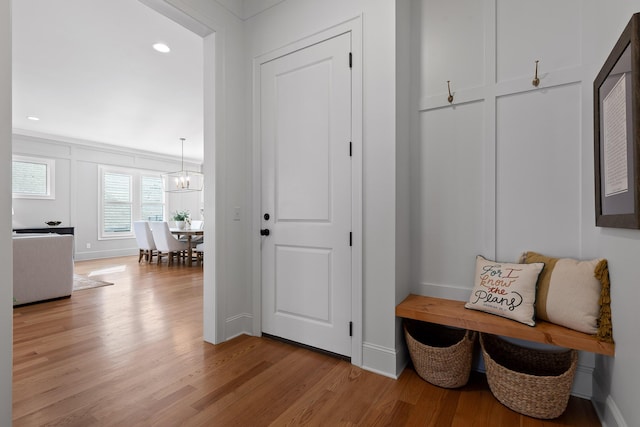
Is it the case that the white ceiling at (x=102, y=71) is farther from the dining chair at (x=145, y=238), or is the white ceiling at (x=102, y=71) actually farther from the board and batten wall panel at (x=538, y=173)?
the board and batten wall panel at (x=538, y=173)

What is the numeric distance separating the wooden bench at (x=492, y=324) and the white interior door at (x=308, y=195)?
0.49 metres

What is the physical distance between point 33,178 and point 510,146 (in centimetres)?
853

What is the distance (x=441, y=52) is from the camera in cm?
213

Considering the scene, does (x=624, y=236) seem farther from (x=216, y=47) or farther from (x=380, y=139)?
(x=216, y=47)

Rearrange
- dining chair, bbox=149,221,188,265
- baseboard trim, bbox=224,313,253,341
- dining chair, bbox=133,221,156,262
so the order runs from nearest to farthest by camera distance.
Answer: baseboard trim, bbox=224,313,253,341 < dining chair, bbox=149,221,188,265 < dining chair, bbox=133,221,156,262

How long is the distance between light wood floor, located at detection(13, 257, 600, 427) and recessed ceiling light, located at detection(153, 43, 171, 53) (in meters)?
2.86

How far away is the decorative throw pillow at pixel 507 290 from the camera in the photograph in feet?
5.40

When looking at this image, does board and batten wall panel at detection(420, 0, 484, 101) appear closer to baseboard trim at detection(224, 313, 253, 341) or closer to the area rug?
baseboard trim at detection(224, 313, 253, 341)

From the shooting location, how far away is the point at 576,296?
1544mm

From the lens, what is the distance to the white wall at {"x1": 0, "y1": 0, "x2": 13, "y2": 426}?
1273 mm

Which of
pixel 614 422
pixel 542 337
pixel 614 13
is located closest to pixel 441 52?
pixel 614 13

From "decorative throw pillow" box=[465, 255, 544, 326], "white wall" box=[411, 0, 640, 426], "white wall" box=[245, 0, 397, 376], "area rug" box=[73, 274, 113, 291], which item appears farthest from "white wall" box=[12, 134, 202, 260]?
"decorative throw pillow" box=[465, 255, 544, 326]

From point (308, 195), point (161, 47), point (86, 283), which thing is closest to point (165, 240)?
point (86, 283)

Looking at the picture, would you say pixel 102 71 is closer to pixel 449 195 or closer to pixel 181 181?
pixel 181 181
